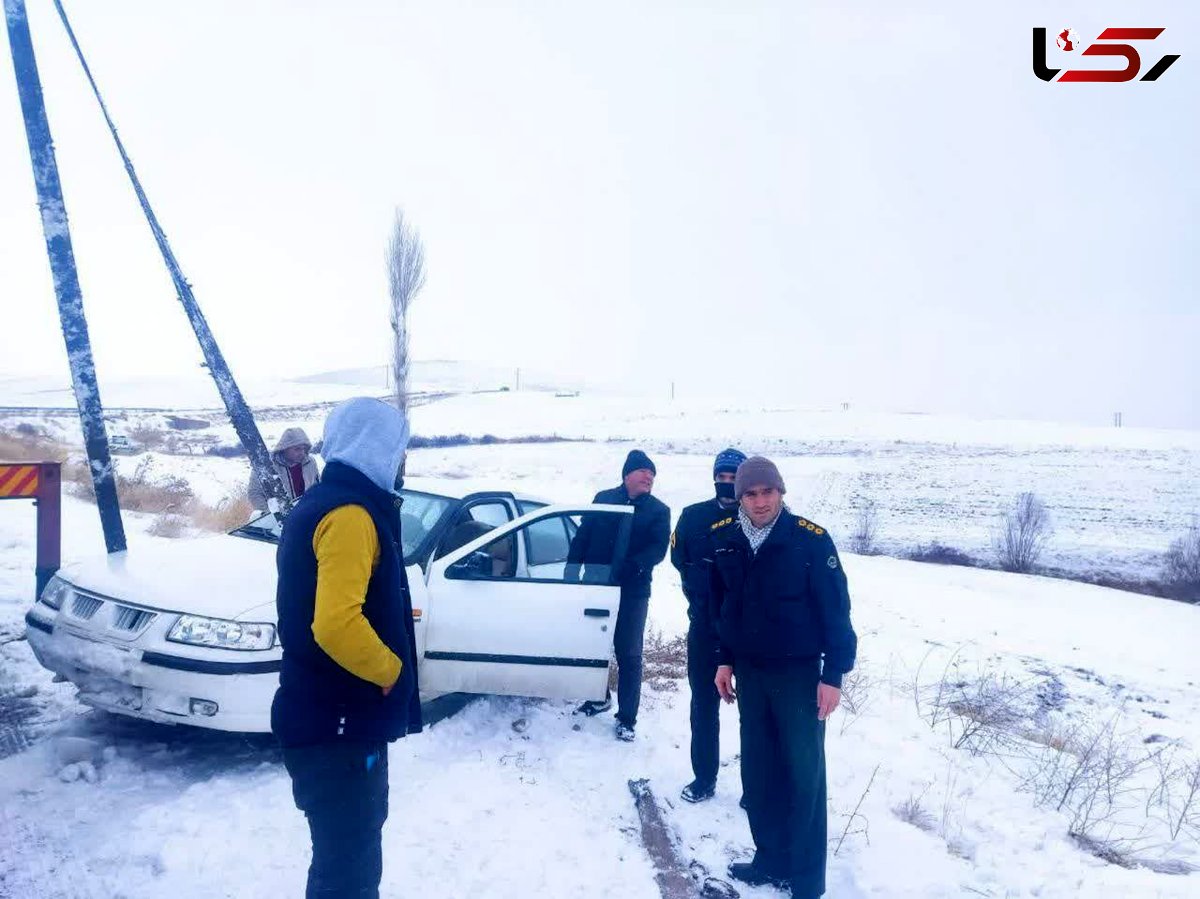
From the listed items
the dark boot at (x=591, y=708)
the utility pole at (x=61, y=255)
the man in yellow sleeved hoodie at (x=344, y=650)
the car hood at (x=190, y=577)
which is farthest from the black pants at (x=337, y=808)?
the utility pole at (x=61, y=255)

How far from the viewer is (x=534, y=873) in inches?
139

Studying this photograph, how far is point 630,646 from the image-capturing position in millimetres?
5195

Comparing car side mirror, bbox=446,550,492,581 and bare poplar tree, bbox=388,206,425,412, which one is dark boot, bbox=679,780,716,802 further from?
bare poplar tree, bbox=388,206,425,412

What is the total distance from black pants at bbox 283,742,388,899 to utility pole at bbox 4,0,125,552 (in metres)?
5.47

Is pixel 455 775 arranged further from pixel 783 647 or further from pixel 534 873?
pixel 783 647

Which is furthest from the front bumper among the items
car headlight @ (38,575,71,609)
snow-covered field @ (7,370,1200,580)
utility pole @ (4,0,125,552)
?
snow-covered field @ (7,370,1200,580)

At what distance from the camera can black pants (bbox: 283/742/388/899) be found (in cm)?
227

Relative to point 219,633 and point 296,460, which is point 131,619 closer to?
point 219,633

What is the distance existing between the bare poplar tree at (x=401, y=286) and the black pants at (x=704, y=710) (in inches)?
771

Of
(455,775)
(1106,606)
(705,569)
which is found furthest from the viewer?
(1106,606)

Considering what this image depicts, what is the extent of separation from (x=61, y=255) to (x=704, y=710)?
20.9 ft

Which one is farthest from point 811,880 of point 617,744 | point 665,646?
point 665,646

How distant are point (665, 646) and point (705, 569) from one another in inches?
159

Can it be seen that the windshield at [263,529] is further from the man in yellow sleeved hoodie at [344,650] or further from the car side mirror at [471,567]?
the man in yellow sleeved hoodie at [344,650]
